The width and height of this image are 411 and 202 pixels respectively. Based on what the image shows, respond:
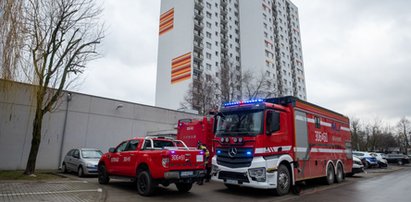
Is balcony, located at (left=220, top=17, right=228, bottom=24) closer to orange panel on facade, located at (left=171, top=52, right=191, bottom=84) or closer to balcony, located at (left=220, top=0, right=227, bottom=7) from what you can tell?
balcony, located at (left=220, top=0, right=227, bottom=7)

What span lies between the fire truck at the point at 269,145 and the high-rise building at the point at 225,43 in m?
33.7

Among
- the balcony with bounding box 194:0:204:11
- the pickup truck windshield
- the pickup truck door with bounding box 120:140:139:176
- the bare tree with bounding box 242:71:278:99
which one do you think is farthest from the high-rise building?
the pickup truck door with bounding box 120:140:139:176

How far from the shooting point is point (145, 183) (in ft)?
27.3

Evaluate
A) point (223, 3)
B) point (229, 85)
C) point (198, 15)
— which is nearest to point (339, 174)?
point (229, 85)

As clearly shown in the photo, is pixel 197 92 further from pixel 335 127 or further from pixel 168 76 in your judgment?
pixel 335 127

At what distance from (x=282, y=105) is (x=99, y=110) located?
1447 cm

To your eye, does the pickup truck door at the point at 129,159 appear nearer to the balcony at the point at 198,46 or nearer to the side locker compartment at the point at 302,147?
the side locker compartment at the point at 302,147

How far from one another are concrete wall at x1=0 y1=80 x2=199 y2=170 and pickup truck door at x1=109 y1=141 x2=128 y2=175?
549 centimetres

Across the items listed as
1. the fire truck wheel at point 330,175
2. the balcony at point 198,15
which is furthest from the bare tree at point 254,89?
the balcony at point 198,15

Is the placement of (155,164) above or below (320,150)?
below

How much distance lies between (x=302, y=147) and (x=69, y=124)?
15.3 m

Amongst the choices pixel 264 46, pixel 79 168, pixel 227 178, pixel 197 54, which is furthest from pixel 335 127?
pixel 264 46

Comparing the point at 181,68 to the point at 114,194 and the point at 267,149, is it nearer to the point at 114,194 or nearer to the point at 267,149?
the point at 114,194

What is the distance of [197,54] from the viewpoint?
52.5 metres
